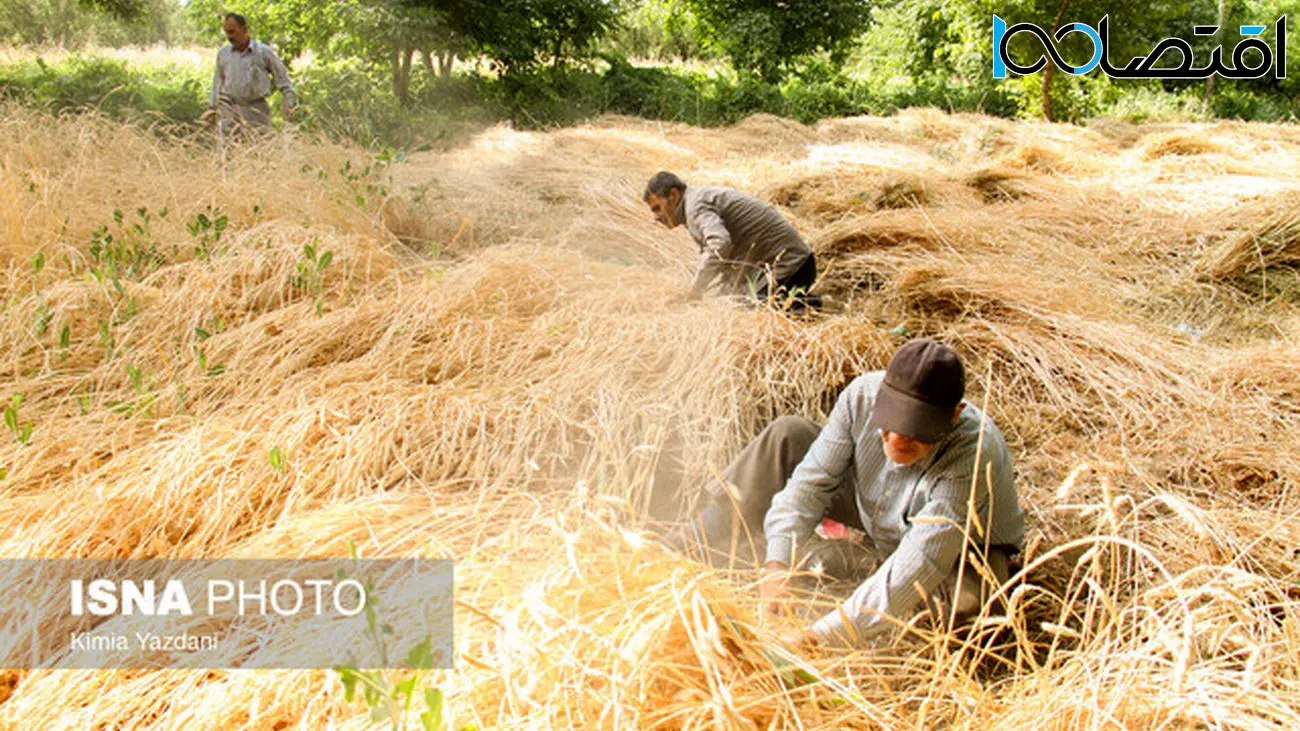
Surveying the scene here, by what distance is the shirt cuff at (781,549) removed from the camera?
6.42 feet

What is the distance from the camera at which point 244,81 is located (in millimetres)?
5215

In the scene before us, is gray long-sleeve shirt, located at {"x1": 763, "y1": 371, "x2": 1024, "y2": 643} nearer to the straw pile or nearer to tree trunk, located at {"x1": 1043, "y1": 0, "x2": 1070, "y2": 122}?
the straw pile

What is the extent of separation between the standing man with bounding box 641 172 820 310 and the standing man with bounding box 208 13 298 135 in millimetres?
2776

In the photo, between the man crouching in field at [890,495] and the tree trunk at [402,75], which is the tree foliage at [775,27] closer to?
the tree trunk at [402,75]

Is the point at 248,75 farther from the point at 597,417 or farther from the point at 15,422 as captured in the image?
the point at 597,417

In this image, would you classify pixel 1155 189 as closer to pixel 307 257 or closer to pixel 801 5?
pixel 307 257

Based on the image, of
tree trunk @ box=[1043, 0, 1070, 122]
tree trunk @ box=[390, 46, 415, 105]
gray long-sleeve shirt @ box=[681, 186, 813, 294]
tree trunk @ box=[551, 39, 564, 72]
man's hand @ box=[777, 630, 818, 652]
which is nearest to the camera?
man's hand @ box=[777, 630, 818, 652]

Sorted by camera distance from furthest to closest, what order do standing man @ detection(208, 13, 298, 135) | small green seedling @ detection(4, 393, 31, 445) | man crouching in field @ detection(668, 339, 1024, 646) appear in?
standing man @ detection(208, 13, 298, 135) → small green seedling @ detection(4, 393, 31, 445) → man crouching in field @ detection(668, 339, 1024, 646)

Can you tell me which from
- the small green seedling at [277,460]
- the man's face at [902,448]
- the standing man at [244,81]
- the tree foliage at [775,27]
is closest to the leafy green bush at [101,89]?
the standing man at [244,81]

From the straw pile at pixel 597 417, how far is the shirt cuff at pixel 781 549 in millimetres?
128

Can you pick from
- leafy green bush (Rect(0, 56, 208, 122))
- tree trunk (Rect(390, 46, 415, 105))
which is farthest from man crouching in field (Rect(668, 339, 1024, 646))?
tree trunk (Rect(390, 46, 415, 105))

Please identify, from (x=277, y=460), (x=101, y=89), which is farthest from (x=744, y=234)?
(x=101, y=89)

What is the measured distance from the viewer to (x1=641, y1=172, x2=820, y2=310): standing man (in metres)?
3.73

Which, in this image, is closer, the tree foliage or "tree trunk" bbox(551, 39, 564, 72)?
"tree trunk" bbox(551, 39, 564, 72)
